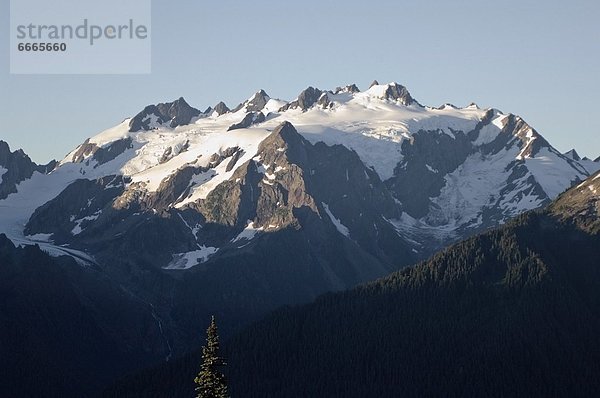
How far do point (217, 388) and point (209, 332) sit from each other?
624 centimetres

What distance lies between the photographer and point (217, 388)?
146 metres

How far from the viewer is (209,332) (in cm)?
14788
